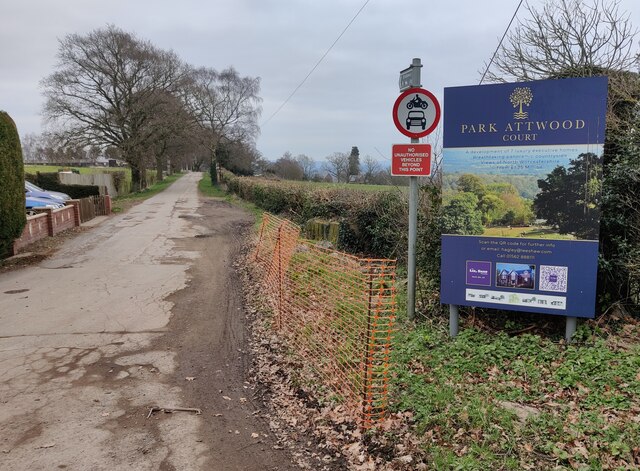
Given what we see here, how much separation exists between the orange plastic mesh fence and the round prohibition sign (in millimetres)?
1777

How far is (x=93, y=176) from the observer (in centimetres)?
3006

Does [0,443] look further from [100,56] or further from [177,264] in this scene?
[100,56]

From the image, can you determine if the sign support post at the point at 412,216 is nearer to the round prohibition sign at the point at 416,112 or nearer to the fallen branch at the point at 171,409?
the round prohibition sign at the point at 416,112

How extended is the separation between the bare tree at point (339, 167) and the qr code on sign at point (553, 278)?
28.8 meters

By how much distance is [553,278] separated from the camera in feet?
15.4

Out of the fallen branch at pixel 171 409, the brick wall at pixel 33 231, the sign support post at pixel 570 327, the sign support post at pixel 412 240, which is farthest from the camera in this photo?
the brick wall at pixel 33 231

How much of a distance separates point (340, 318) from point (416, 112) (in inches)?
110

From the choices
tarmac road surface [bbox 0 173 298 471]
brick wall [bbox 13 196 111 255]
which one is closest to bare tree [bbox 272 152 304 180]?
brick wall [bbox 13 196 111 255]

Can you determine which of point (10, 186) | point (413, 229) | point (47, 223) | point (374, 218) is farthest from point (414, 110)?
point (47, 223)

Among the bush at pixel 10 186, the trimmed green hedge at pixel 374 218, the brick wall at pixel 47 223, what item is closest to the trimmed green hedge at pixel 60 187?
the brick wall at pixel 47 223

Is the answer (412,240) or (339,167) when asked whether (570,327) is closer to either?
(412,240)

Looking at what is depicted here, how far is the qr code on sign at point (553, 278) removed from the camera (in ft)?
15.2

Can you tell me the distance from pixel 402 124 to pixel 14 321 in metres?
6.67

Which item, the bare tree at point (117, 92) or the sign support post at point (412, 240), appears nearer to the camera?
the sign support post at point (412, 240)
